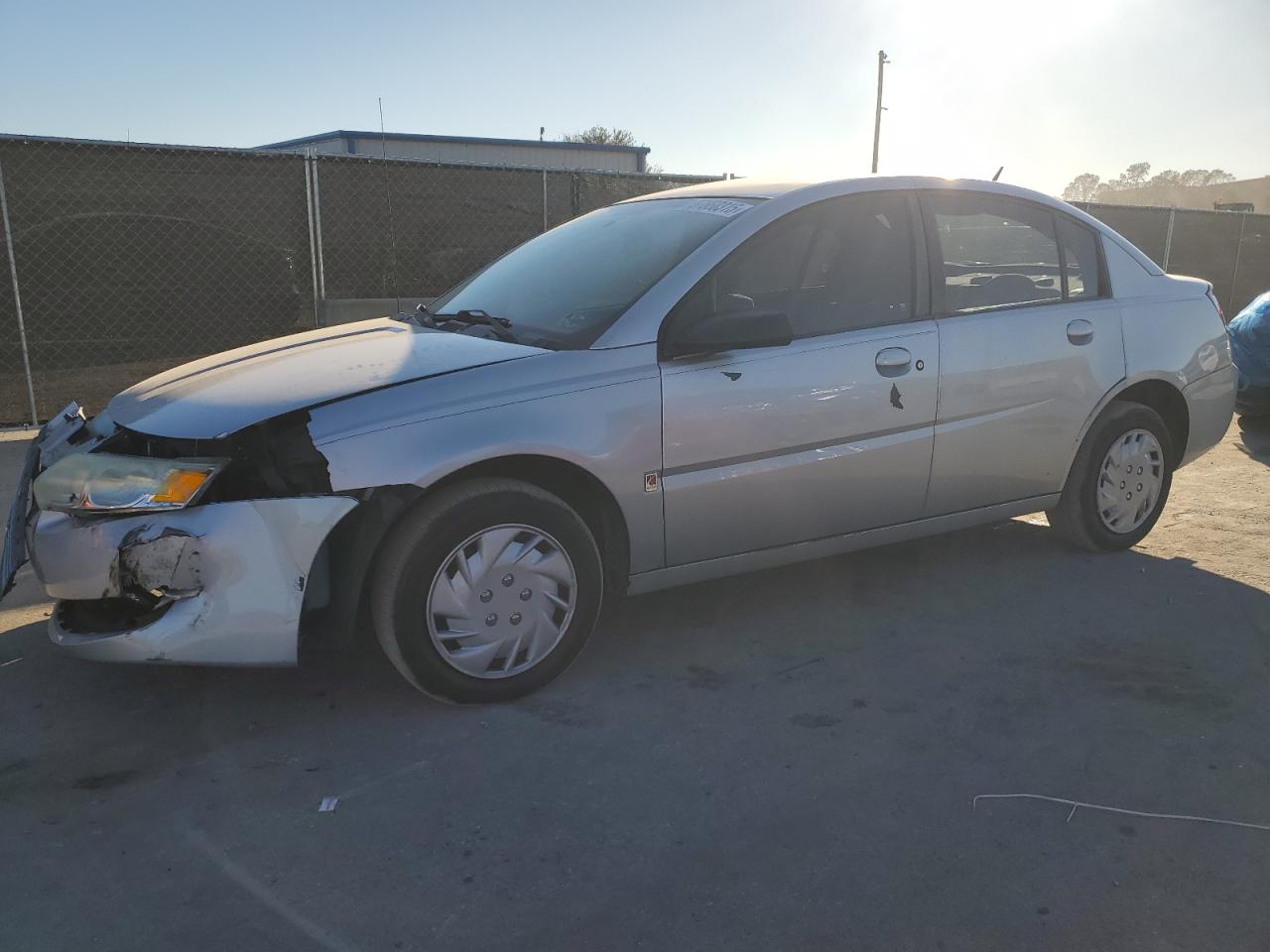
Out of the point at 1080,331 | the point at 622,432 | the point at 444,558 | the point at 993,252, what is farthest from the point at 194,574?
the point at 1080,331

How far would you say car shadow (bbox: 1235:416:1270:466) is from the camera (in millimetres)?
7242

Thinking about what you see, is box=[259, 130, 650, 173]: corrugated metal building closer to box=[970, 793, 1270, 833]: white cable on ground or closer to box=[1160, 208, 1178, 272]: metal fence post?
box=[1160, 208, 1178, 272]: metal fence post

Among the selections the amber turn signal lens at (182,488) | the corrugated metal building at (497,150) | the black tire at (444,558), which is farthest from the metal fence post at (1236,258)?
the corrugated metal building at (497,150)

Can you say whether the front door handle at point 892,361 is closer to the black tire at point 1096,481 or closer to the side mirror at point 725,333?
the side mirror at point 725,333

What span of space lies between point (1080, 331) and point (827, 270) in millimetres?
1288

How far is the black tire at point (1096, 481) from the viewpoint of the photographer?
4621mm

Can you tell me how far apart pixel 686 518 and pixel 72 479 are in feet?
6.40

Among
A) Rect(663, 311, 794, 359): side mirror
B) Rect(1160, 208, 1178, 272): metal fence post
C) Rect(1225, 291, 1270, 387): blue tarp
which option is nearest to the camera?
Rect(663, 311, 794, 359): side mirror

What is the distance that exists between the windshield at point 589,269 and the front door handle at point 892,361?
0.77 metres

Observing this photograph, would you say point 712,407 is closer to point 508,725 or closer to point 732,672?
point 732,672

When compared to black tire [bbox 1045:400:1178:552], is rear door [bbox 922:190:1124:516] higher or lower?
higher

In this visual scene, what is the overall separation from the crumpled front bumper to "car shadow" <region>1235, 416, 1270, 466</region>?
263 inches

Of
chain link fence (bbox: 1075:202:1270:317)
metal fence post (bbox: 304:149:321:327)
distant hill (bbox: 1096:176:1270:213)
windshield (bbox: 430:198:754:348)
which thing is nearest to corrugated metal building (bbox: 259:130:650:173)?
chain link fence (bbox: 1075:202:1270:317)

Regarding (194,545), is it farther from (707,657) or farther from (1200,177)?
(1200,177)
